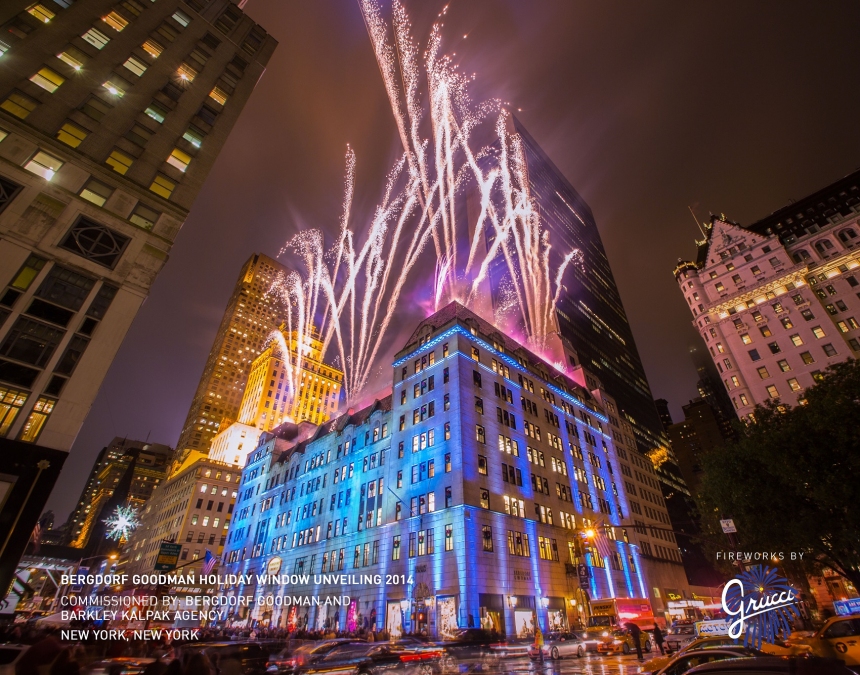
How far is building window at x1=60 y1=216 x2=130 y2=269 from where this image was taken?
26.8m

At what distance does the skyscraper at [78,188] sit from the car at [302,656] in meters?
16.2

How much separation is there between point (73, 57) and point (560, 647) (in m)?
55.9

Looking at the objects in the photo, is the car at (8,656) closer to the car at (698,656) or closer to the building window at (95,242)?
the car at (698,656)

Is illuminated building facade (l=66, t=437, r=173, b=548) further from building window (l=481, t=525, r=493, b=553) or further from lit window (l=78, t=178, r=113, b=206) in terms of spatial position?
building window (l=481, t=525, r=493, b=553)

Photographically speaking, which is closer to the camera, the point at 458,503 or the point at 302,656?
the point at 302,656

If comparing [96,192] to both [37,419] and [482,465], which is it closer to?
[37,419]

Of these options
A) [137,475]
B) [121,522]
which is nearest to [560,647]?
[121,522]

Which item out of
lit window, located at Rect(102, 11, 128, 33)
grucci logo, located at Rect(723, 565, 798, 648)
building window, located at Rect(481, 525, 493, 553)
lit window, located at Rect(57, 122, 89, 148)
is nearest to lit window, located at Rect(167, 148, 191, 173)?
lit window, located at Rect(57, 122, 89, 148)

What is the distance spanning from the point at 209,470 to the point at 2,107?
277ft

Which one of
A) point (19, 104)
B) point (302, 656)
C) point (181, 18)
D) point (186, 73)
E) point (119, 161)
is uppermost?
point (181, 18)

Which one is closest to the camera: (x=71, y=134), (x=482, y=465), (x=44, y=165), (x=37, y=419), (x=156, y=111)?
(x=37, y=419)

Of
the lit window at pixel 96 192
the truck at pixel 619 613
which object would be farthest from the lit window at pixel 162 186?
the truck at pixel 619 613

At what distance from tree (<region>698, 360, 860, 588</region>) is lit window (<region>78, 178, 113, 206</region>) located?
160 ft

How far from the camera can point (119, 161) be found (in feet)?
102
